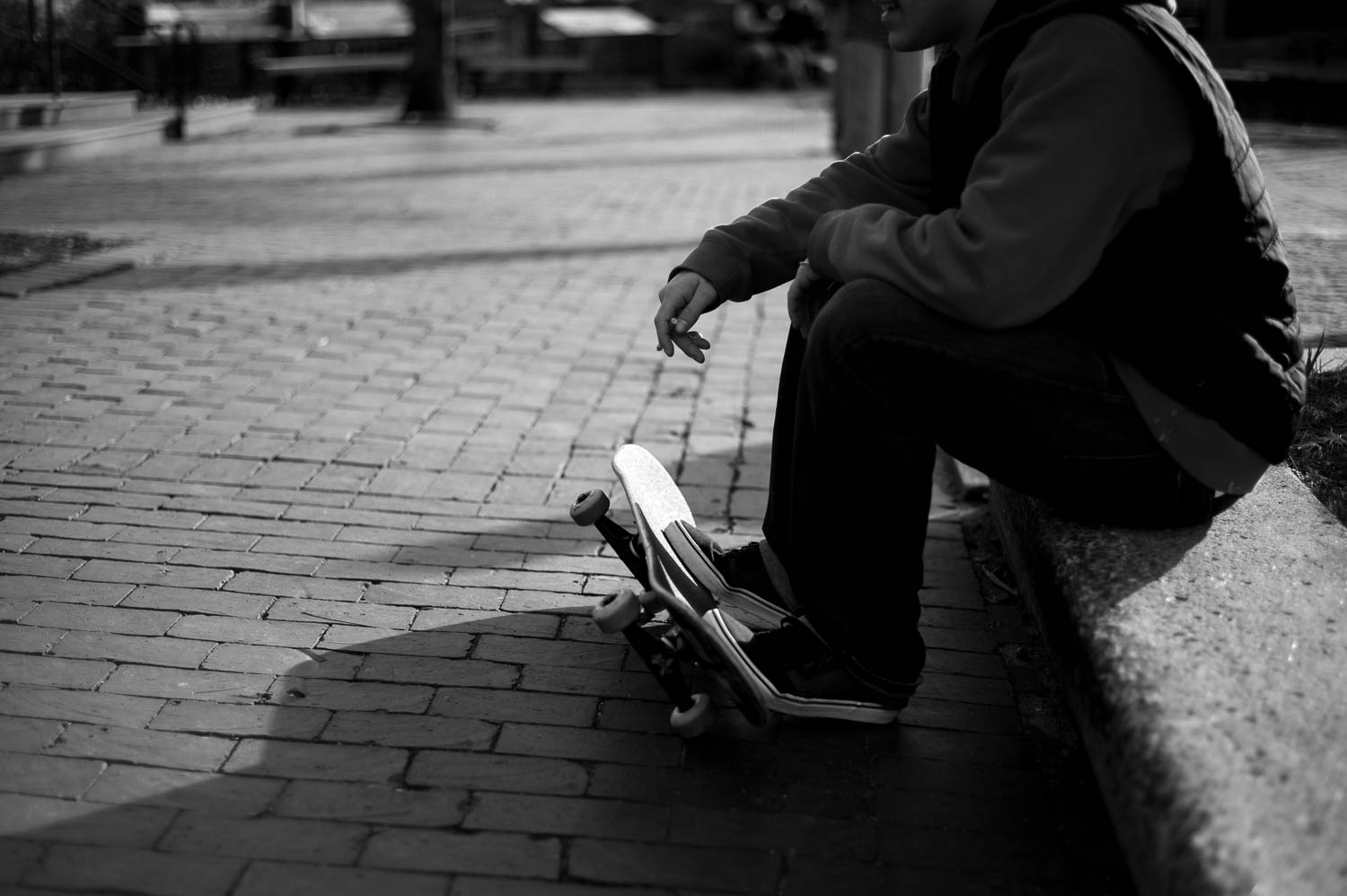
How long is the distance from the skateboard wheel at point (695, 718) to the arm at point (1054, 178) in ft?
2.53

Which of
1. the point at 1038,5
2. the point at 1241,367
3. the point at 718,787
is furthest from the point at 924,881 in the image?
the point at 1038,5

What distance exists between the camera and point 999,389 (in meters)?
2.14

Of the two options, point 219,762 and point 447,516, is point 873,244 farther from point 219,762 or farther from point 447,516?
point 447,516

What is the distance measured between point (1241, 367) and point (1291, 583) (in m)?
0.36

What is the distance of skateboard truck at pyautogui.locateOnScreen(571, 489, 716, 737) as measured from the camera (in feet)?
7.16

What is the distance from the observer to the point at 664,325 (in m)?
2.52

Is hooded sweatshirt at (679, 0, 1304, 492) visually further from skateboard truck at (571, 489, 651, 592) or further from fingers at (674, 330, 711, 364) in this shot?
skateboard truck at (571, 489, 651, 592)

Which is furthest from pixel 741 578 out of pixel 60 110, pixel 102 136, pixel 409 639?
pixel 60 110

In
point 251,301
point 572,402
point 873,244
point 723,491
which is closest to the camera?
point 873,244

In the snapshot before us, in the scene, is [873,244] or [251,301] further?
[251,301]

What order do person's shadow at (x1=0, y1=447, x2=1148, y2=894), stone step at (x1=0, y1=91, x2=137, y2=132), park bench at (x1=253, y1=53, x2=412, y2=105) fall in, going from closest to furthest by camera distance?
person's shadow at (x1=0, y1=447, x2=1148, y2=894) → stone step at (x1=0, y1=91, x2=137, y2=132) → park bench at (x1=253, y1=53, x2=412, y2=105)

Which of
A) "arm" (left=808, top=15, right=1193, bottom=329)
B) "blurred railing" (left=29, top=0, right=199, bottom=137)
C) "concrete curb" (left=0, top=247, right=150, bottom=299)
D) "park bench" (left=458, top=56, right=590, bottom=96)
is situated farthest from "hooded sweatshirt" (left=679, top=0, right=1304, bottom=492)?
"park bench" (left=458, top=56, right=590, bottom=96)

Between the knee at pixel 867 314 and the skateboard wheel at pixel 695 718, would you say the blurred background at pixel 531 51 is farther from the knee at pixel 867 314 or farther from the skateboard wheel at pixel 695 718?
the skateboard wheel at pixel 695 718

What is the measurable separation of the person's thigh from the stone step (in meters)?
10.8
